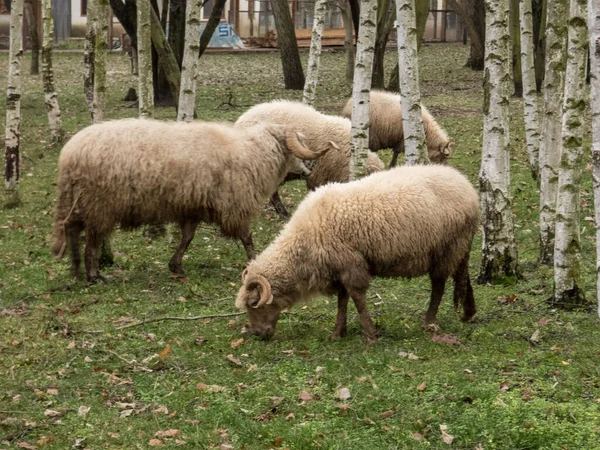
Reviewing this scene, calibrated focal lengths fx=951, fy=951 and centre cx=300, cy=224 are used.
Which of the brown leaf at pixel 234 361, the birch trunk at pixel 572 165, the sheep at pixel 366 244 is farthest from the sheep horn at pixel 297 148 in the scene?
the brown leaf at pixel 234 361

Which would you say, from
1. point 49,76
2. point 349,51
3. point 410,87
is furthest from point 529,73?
point 349,51

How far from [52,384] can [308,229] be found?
8.78 feet

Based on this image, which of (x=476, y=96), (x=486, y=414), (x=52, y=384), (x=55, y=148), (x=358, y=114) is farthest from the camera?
(x=476, y=96)

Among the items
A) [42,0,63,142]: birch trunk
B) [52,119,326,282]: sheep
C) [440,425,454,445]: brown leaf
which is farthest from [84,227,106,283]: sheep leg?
[42,0,63,142]: birch trunk

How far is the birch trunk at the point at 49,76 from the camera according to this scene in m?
18.4

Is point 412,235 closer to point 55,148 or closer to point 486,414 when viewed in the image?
point 486,414

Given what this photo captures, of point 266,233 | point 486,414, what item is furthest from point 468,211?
point 266,233

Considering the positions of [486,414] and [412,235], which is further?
[412,235]

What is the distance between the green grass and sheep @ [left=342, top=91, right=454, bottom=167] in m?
3.73

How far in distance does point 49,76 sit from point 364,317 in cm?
1243

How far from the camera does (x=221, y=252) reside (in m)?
12.8

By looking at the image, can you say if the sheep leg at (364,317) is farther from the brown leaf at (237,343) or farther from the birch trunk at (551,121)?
the birch trunk at (551,121)

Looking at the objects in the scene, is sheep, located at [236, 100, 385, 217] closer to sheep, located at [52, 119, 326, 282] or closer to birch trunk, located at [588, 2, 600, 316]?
sheep, located at [52, 119, 326, 282]

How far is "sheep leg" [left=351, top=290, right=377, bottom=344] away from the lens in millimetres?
8797
